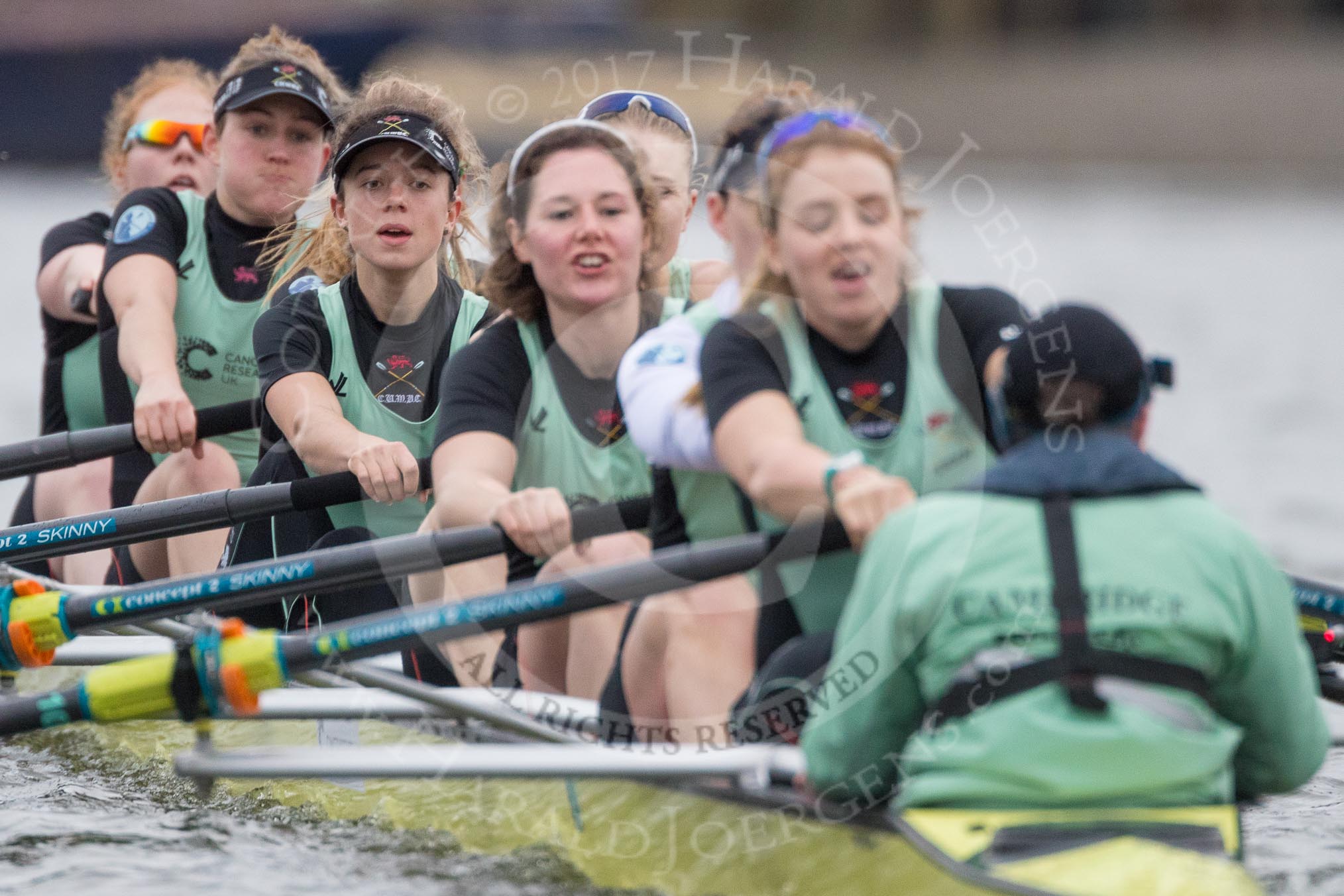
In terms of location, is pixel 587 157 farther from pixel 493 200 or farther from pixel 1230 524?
pixel 1230 524

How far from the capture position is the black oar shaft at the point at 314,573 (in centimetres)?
374

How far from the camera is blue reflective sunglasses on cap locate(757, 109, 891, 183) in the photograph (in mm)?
3287

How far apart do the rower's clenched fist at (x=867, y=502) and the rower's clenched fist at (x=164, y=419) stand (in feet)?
8.37

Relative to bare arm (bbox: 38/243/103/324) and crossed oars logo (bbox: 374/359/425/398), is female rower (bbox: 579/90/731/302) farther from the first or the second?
bare arm (bbox: 38/243/103/324)

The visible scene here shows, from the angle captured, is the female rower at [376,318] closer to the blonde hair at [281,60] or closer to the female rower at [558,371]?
the female rower at [558,371]

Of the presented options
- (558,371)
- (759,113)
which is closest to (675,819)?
(558,371)

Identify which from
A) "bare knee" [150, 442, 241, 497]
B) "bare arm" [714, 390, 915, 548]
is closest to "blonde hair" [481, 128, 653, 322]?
"bare arm" [714, 390, 915, 548]

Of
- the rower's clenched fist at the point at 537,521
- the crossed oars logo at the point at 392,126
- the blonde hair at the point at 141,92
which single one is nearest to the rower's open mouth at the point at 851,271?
the rower's clenched fist at the point at 537,521

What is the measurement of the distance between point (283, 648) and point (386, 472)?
30.4 inches

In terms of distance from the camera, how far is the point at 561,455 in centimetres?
399

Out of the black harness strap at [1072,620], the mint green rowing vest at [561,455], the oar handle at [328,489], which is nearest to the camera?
the black harness strap at [1072,620]

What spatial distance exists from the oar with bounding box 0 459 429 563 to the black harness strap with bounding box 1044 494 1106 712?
85.8 inches

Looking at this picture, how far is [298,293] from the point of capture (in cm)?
471

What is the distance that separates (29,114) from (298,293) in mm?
29891
